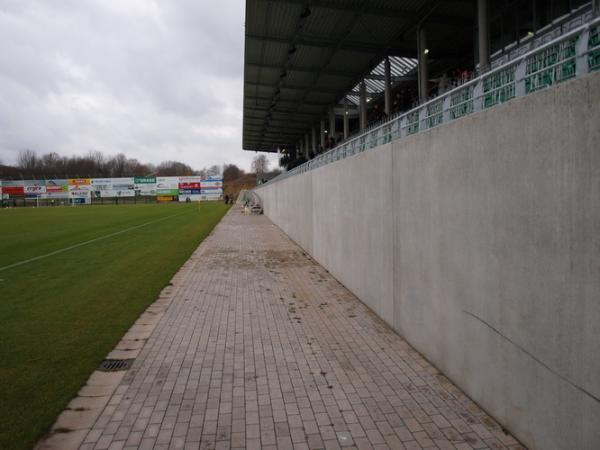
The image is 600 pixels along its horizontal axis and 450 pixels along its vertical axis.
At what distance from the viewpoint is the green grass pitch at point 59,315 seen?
4.11m

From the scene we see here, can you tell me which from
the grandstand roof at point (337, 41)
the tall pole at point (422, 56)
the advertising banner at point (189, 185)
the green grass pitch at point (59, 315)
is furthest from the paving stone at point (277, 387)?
the advertising banner at point (189, 185)

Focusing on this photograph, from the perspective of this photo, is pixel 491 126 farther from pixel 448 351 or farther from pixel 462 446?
pixel 462 446

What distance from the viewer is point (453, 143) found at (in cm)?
452

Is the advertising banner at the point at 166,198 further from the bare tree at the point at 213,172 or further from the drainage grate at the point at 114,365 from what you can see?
the drainage grate at the point at 114,365

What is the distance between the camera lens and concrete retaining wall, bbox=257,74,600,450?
277 cm

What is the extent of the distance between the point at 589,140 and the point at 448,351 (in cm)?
282

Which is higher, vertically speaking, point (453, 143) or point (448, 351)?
point (453, 143)

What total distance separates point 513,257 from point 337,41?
18.0 m

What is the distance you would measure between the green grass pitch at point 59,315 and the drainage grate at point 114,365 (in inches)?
4.5

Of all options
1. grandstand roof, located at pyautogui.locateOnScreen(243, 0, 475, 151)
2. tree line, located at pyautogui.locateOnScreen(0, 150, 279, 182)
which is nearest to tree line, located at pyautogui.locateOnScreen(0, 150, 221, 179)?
tree line, located at pyautogui.locateOnScreen(0, 150, 279, 182)

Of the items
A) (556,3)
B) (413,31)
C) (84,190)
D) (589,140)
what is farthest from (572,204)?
(84,190)

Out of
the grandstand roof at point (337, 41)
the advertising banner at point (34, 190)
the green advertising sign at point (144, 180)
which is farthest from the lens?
the green advertising sign at point (144, 180)

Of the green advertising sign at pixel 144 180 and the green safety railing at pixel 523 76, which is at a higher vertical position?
the green advertising sign at pixel 144 180

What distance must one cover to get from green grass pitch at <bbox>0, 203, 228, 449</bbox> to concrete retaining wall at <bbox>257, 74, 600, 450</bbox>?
4.18 meters
